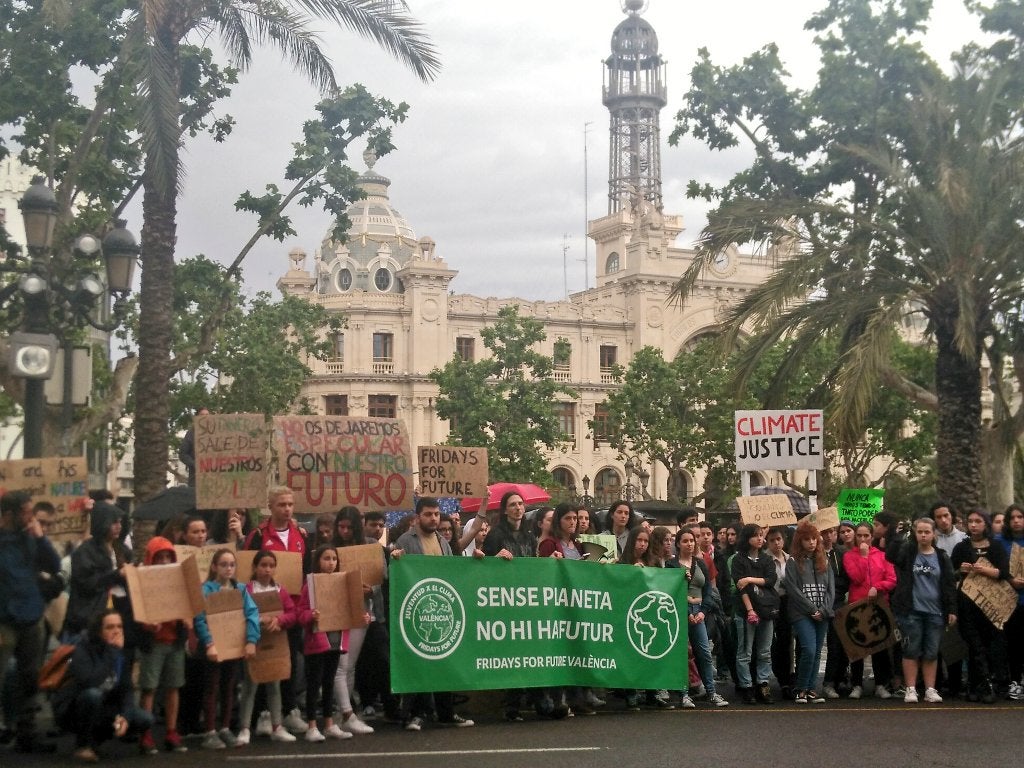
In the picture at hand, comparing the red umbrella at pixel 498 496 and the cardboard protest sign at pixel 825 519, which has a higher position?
the red umbrella at pixel 498 496

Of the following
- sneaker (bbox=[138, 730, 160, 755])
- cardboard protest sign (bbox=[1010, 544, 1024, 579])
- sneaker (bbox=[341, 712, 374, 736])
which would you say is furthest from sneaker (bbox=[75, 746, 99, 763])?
cardboard protest sign (bbox=[1010, 544, 1024, 579])

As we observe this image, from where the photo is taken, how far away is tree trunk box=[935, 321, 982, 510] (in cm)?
1864

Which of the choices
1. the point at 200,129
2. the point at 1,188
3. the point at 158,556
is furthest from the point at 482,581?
the point at 1,188

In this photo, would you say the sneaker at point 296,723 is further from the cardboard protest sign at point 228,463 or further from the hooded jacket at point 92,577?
the cardboard protest sign at point 228,463

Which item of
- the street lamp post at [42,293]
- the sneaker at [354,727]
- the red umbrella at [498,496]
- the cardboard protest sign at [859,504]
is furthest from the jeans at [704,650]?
the red umbrella at [498,496]

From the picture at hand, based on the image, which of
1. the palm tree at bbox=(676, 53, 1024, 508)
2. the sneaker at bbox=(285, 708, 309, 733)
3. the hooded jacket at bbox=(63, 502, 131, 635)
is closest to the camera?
the hooded jacket at bbox=(63, 502, 131, 635)

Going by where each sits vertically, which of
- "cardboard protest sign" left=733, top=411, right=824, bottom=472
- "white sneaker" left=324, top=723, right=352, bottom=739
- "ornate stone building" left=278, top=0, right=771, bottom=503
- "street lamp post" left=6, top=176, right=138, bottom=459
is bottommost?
"white sneaker" left=324, top=723, right=352, bottom=739

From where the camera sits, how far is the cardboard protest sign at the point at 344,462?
12820 mm

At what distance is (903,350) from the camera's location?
50.6 meters

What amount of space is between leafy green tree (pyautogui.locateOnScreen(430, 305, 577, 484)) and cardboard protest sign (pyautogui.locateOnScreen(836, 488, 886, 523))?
34376mm

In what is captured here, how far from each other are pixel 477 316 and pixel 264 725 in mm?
59975

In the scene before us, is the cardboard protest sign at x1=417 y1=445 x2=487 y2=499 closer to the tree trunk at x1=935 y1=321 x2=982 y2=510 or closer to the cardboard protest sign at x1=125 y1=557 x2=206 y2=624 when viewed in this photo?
the cardboard protest sign at x1=125 y1=557 x2=206 y2=624

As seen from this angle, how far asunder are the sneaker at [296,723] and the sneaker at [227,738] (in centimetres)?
62

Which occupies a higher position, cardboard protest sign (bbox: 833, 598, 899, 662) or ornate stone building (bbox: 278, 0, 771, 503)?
ornate stone building (bbox: 278, 0, 771, 503)
